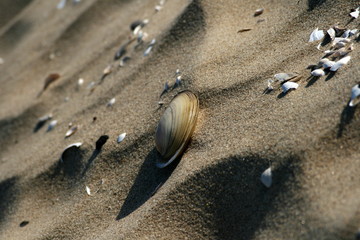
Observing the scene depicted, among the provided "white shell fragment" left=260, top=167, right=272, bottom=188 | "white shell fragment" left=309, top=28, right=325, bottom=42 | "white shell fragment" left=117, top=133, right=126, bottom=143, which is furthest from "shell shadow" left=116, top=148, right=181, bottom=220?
"white shell fragment" left=309, top=28, right=325, bottom=42

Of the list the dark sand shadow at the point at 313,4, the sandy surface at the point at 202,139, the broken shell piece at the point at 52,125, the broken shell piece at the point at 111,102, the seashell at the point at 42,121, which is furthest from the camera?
the seashell at the point at 42,121

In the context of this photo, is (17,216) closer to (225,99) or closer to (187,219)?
(187,219)

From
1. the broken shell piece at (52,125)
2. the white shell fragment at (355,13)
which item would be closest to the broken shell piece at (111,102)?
the broken shell piece at (52,125)

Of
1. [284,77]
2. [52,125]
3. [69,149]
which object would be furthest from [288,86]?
[52,125]

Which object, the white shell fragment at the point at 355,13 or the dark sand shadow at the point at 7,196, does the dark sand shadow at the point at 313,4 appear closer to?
the white shell fragment at the point at 355,13

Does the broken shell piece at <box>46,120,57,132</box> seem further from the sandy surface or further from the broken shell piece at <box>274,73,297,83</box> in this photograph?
the broken shell piece at <box>274,73,297,83</box>

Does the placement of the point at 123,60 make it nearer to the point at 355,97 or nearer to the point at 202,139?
the point at 202,139
